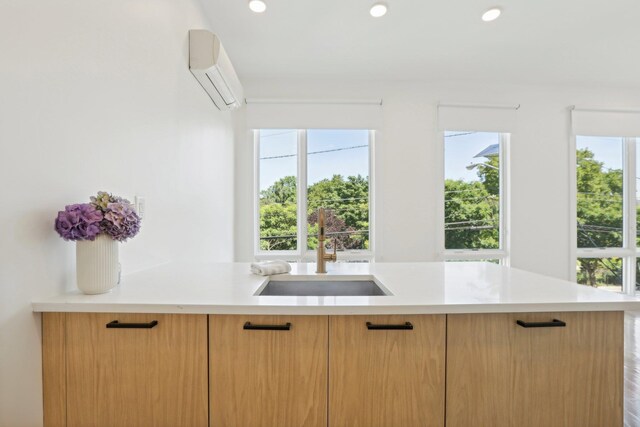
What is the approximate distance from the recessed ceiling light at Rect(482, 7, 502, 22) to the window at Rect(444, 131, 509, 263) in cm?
118

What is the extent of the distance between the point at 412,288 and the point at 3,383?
3.96ft

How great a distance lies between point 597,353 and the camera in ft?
2.95

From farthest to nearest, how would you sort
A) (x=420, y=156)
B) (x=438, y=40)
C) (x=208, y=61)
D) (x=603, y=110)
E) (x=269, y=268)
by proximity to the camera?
(x=603, y=110) < (x=420, y=156) < (x=438, y=40) < (x=208, y=61) < (x=269, y=268)

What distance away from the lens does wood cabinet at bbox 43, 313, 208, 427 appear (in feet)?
2.80

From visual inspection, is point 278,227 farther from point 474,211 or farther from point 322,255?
point 474,211

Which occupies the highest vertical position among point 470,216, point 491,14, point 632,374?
point 491,14

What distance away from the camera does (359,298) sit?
0.94 metres

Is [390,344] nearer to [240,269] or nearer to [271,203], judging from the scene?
[240,269]

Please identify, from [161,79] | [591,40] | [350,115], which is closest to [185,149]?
[161,79]

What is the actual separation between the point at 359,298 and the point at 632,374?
94.7 inches

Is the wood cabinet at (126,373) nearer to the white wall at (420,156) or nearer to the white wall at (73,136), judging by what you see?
the white wall at (73,136)

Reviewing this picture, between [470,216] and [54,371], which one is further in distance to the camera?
[470,216]

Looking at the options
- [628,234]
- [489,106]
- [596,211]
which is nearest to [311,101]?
[489,106]

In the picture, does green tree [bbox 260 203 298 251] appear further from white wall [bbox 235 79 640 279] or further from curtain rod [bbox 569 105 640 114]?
curtain rod [bbox 569 105 640 114]
